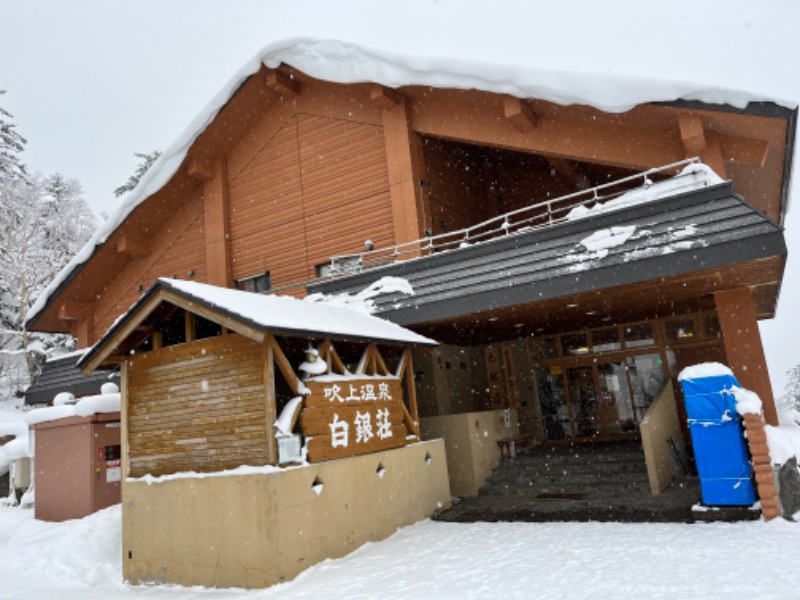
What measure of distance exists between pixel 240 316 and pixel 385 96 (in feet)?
29.1

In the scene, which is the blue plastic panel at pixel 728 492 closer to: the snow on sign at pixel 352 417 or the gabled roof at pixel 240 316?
the snow on sign at pixel 352 417

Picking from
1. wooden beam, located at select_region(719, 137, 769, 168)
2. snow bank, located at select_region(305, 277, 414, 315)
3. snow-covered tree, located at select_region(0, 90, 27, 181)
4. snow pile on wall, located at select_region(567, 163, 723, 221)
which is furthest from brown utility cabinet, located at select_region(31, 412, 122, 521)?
snow-covered tree, located at select_region(0, 90, 27, 181)

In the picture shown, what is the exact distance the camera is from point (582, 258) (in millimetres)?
9734

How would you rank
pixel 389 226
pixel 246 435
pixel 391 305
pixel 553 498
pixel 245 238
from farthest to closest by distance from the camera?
pixel 245 238
pixel 389 226
pixel 391 305
pixel 553 498
pixel 246 435

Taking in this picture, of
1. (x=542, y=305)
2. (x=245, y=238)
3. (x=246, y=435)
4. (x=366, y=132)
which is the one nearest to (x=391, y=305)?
(x=542, y=305)

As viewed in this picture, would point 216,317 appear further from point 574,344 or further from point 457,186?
point 574,344

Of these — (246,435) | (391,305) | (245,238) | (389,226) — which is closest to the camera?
(246,435)

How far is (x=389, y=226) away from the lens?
14625mm

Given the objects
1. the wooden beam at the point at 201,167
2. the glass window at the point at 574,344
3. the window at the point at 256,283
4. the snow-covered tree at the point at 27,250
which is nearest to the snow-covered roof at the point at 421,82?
the wooden beam at the point at 201,167

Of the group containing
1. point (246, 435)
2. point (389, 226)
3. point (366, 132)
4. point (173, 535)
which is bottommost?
point (173, 535)

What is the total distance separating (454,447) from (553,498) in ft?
7.65

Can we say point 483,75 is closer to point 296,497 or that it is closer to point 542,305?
point 542,305

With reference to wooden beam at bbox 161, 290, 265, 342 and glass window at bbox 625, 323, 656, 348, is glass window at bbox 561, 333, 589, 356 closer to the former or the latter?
glass window at bbox 625, 323, 656, 348

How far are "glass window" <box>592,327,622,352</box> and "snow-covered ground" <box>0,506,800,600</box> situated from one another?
7.49 metres
